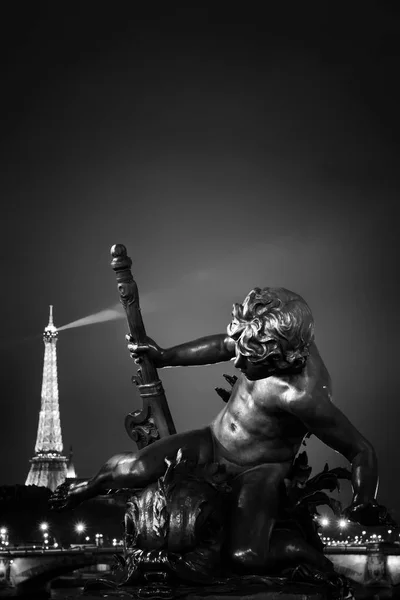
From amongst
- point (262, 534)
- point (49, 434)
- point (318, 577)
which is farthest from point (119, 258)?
point (49, 434)

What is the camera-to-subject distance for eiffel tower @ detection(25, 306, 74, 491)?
83562 millimetres

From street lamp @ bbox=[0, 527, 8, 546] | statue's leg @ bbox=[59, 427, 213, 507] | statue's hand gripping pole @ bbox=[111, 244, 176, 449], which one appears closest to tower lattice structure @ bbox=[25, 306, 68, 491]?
street lamp @ bbox=[0, 527, 8, 546]

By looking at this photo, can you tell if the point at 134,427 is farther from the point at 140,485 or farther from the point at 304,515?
the point at 304,515

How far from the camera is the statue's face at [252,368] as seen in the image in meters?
4.94

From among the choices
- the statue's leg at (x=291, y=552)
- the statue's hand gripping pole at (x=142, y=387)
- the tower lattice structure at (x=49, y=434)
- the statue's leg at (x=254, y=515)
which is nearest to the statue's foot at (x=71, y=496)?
the statue's hand gripping pole at (x=142, y=387)

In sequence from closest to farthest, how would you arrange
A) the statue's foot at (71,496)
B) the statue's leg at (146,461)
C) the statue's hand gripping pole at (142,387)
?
the statue's leg at (146,461), the statue's foot at (71,496), the statue's hand gripping pole at (142,387)

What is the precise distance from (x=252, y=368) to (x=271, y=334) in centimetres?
19

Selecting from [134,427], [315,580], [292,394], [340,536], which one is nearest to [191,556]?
[315,580]

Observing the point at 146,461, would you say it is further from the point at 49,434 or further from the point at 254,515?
the point at 49,434

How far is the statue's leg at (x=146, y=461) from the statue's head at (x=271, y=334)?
1.77 ft

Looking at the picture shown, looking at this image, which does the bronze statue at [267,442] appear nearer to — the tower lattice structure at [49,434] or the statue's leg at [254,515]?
the statue's leg at [254,515]

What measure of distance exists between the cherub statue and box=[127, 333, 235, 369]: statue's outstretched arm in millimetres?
283

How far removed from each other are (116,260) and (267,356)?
123 centimetres

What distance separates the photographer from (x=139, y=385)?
5988mm
